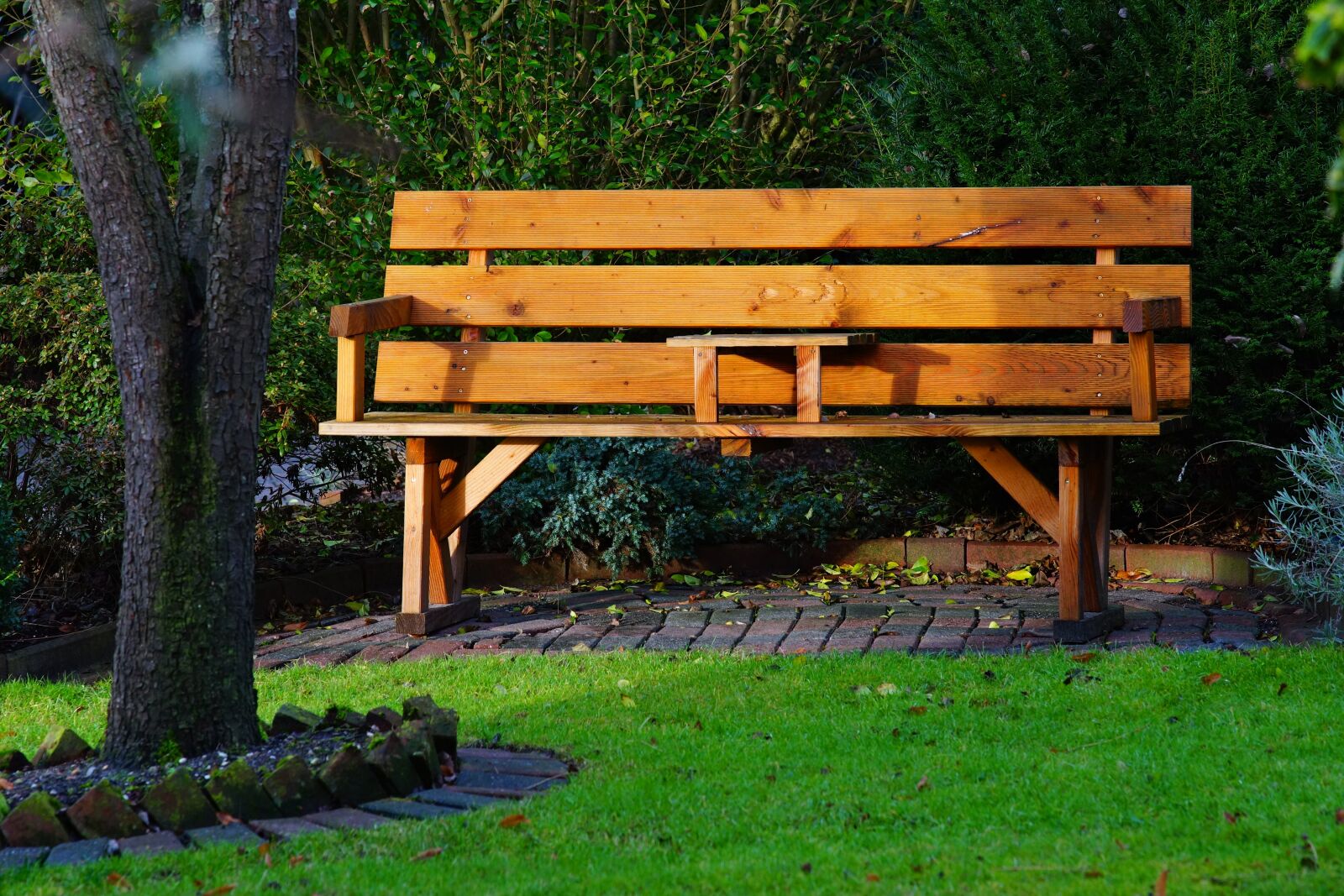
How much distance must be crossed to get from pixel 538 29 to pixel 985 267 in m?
2.97

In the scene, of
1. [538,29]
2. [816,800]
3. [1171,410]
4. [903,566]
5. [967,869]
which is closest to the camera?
[967,869]

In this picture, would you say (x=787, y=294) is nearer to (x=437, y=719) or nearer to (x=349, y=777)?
(x=437, y=719)

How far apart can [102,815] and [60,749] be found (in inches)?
21.3

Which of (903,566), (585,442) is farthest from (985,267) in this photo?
(585,442)

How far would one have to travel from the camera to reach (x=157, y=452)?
10.8 ft

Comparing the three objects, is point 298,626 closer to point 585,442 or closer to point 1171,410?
point 585,442

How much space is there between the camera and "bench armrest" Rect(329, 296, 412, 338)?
16.5 feet

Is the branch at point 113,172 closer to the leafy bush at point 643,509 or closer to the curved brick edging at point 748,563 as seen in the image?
the curved brick edging at point 748,563

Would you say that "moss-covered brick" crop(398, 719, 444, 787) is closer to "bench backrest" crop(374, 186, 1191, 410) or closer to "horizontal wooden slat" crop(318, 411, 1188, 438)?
"horizontal wooden slat" crop(318, 411, 1188, 438)

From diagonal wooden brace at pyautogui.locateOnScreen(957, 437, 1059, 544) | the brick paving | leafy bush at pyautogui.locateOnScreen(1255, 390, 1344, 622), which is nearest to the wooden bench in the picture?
diagonal wooden brace at pyautogui.locateOnScreen(957, 437, 1059, 544)

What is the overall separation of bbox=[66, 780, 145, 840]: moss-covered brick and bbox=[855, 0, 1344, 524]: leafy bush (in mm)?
4364

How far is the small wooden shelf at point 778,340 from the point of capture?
489 cm

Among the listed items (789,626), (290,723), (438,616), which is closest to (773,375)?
(789,626)

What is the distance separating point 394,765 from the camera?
127 inches
